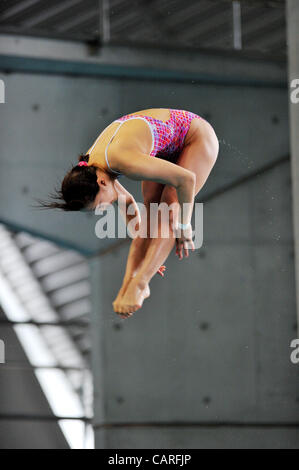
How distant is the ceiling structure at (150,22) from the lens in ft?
23.1

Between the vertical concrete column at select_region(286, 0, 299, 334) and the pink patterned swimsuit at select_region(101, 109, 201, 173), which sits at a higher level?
the vertical concrete column at select_region(286, 0, 299, 334)

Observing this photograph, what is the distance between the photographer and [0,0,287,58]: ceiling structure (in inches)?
277

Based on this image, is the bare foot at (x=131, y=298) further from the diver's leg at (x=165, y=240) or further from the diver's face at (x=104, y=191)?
the diver's face at (x=104, y=191)

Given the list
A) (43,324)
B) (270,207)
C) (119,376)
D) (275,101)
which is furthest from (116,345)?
(275,101)

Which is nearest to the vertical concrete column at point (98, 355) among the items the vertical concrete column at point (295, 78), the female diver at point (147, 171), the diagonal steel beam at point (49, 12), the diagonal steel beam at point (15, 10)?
the vertical concrete column at point (295, 78)

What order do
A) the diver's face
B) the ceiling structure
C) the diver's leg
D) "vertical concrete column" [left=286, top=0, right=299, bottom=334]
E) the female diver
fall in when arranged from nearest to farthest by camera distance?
the female diver, the diver's face, the diver's leg, "vertical concrete column" [left=286, top=0, right=299, bottom=334], the ceiling structure

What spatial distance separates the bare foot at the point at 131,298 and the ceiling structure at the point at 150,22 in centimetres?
332

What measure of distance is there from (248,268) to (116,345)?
1.50 m

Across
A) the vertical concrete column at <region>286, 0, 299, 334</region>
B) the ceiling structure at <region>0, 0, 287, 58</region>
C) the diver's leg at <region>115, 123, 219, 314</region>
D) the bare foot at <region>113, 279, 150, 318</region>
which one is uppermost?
the ceiling structure at <region>0, 0, 287, 58</region>

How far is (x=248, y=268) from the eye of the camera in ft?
25.4

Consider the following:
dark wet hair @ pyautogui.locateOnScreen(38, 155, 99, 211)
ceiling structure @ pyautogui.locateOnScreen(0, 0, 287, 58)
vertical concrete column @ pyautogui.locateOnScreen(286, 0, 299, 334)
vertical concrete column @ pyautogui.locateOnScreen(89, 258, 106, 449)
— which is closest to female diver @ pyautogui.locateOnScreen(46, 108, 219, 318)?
dark wet hair @ pyautogui.locateOnScreen(38, 155, 99, 211)

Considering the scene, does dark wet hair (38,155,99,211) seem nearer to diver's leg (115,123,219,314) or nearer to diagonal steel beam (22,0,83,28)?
diver's leg (115,123,219,314)

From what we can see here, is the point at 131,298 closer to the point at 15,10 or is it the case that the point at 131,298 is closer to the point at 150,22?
the point at 150,22
